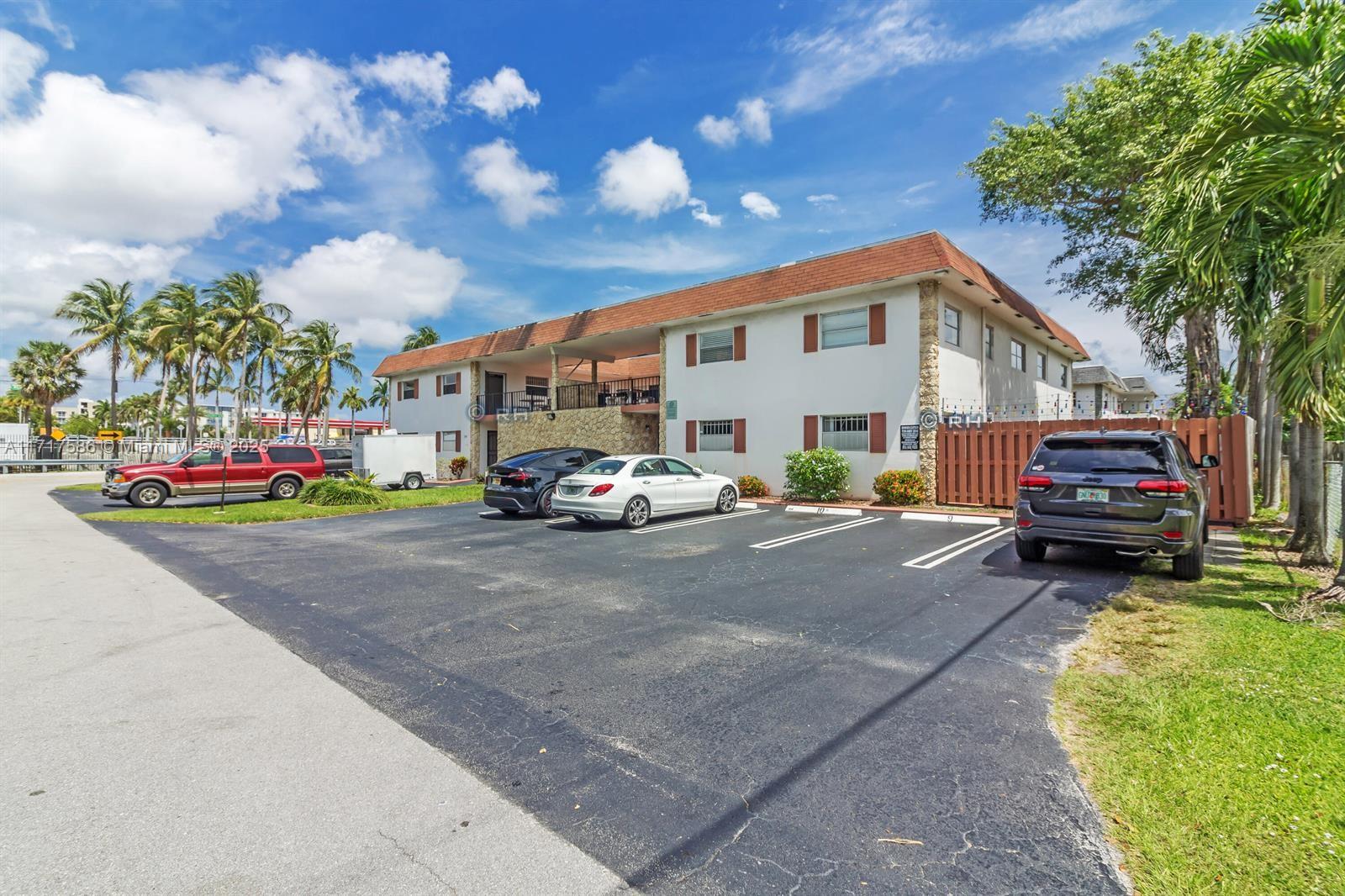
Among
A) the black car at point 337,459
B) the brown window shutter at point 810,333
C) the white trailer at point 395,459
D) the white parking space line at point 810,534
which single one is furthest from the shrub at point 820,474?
the black car at point 337,459

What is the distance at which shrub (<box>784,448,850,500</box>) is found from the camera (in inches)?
648

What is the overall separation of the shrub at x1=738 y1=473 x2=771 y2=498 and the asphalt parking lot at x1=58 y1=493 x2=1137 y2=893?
865 centimetres

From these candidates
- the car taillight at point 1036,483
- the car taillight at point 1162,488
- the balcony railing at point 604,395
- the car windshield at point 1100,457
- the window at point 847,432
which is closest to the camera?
the car taillight at point 1162,488

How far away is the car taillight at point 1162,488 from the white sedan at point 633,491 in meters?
8.17

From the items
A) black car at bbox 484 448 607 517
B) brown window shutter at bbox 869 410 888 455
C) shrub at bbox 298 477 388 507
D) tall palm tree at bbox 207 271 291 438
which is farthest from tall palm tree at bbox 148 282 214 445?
brown window shutter at bbox 869 410 888 455

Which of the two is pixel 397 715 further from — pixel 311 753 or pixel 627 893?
pixel 627 893

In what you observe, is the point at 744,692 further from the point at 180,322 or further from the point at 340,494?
the point at 180,322

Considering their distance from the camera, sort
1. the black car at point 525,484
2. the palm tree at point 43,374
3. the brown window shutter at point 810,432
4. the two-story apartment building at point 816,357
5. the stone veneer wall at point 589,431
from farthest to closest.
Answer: the palm tree at point 43,374, the stone veneer wall at point 589,431, the brown window shutter at point 810,432, the two-story apartment building at point 816,357, the black car at point 525,484

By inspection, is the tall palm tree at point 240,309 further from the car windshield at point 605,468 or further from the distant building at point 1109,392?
the distant building at point 1109,392

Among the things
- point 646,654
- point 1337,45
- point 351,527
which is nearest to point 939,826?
point 646,654

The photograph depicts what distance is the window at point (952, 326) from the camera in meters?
16.5

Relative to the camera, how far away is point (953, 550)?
9.57 m

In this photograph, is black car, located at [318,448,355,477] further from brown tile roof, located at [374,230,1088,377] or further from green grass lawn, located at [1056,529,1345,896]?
green grass lawn, located at [1056,529,1345,896]

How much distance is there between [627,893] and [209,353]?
162 ft
